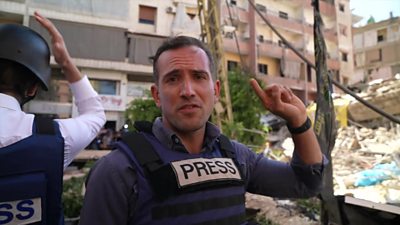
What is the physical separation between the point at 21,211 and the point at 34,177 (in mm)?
122

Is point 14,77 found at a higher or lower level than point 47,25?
lower

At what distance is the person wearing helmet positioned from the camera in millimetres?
1133

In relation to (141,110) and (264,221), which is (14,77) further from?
(141,110)

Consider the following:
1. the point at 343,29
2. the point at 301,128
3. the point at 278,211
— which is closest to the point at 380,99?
the point at 278,211

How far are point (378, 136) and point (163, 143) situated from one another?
35.4 feet

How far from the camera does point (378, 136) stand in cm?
1023

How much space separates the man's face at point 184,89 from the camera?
1124 millimetres

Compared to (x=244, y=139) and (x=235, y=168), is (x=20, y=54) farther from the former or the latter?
(x=244, y=139)

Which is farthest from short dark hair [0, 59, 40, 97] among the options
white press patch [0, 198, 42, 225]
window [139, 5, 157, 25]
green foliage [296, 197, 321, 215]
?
window [139, 5, 157, 25]

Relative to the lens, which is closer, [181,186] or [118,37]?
[181,186]

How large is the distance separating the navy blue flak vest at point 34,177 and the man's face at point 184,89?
0.44 meters

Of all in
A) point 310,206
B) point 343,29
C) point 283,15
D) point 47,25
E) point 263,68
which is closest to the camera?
point 47,25

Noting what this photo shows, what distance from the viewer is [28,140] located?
1.17 m

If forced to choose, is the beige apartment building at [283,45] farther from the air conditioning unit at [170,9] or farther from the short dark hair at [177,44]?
the short dark hair at [177,44]
